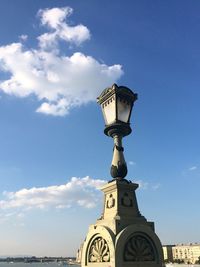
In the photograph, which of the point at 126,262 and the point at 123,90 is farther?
the point at 123,90

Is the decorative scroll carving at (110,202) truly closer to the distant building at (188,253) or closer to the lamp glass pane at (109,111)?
the lamp glass pane at (109,111)

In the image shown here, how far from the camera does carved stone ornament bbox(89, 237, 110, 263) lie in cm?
1084

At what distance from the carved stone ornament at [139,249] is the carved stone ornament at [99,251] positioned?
61cm

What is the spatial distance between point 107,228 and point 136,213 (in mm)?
1241

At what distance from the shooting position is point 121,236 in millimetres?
10547

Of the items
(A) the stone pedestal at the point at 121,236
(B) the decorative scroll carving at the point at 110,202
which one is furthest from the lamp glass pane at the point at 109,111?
(B) the decorative scroll carving at the point at 110,202

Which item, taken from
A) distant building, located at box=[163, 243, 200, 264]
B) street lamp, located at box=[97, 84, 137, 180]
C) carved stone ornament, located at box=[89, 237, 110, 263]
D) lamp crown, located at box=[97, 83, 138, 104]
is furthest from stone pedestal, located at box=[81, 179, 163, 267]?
distant building, located at box=[163, 243, 200, 264]

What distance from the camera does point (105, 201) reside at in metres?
12.0

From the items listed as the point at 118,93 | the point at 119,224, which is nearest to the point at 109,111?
the point at 118,93

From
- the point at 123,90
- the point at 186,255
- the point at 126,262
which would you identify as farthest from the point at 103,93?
the point at 186,255

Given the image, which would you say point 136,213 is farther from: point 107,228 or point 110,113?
point 110,113

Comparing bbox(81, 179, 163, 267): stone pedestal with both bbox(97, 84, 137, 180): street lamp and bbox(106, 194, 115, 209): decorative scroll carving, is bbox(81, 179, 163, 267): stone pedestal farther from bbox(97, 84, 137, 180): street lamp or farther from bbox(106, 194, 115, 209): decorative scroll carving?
bbox(97, 84, 137, 180): street lamp

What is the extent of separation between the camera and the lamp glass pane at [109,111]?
12.7 metres

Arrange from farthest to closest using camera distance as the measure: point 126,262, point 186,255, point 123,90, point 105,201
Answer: point 186,255 < point 123,90 < point 105,201 < point 126,262
